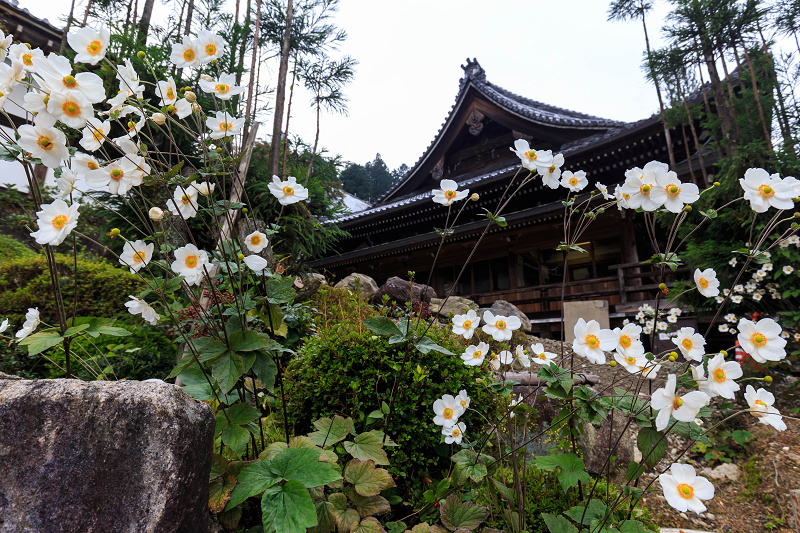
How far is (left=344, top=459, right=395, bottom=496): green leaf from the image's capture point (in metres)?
1.34

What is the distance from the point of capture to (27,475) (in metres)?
0.93

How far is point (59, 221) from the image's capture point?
1082 mm

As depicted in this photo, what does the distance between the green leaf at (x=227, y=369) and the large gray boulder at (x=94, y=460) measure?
151 mm

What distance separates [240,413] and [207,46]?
1.28 m

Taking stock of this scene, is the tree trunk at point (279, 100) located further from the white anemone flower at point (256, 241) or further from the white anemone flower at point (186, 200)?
the white anemone flower at point (256, 241)

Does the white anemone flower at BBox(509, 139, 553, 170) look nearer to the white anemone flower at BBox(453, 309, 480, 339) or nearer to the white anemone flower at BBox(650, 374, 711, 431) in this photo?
the white anemone flower at BBox(453, 309, 480, 339)

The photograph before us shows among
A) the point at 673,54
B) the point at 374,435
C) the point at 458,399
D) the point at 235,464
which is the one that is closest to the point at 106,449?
the point at 235,464

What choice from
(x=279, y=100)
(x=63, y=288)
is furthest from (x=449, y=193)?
(x=279, y=100)

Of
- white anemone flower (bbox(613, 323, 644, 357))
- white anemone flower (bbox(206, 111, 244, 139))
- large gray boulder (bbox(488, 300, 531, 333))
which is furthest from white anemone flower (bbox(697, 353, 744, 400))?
large gray boulder (bbox(488, 300, 531, 333))

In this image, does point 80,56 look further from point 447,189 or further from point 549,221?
point 549,221

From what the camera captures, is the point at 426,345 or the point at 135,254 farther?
the point at 426,345

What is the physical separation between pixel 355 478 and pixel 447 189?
44.9 inches

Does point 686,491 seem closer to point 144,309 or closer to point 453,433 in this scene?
point 453,433

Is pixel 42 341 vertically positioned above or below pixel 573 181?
Answer: below
